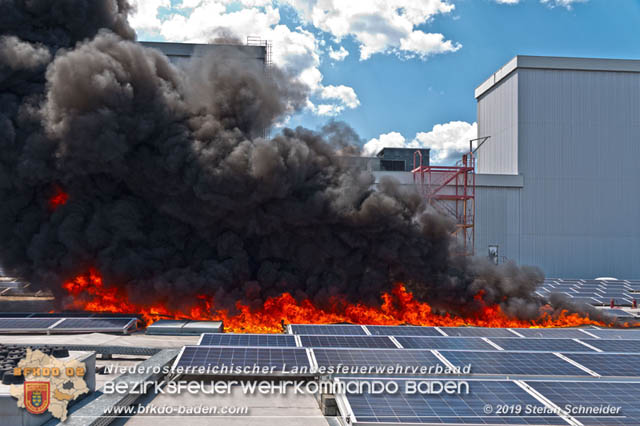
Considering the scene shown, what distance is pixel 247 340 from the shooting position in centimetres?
1405

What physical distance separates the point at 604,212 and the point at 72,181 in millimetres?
40591

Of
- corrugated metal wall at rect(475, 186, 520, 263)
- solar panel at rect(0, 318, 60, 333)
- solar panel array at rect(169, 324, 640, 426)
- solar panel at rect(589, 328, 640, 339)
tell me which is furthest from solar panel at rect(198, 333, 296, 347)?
corrugated metal wall at rect(475, 186, 520, 263)

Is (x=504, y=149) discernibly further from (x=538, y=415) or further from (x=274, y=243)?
(x=538, y=415)

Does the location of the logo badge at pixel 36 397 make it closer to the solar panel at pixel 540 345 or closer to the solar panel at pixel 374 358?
the solar panel at pixel 374 358

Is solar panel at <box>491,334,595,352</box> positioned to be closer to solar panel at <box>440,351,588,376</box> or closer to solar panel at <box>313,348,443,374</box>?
solar panel at <box>440,351,588,376</box>

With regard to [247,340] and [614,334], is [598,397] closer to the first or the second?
[247,340]

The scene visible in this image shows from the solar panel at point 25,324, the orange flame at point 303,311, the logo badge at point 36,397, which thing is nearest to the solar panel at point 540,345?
the orange flame at point 303,311

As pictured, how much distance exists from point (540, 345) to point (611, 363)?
8.10ft

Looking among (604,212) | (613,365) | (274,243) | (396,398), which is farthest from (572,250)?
(396,398)

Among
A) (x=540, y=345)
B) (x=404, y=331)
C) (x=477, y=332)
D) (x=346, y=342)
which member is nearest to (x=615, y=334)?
(x=540, y=345)

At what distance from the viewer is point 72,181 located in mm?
24578

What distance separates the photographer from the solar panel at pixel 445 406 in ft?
26.1

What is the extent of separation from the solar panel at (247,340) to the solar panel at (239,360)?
965 mm

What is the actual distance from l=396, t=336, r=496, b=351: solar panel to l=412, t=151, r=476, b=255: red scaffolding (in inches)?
834
